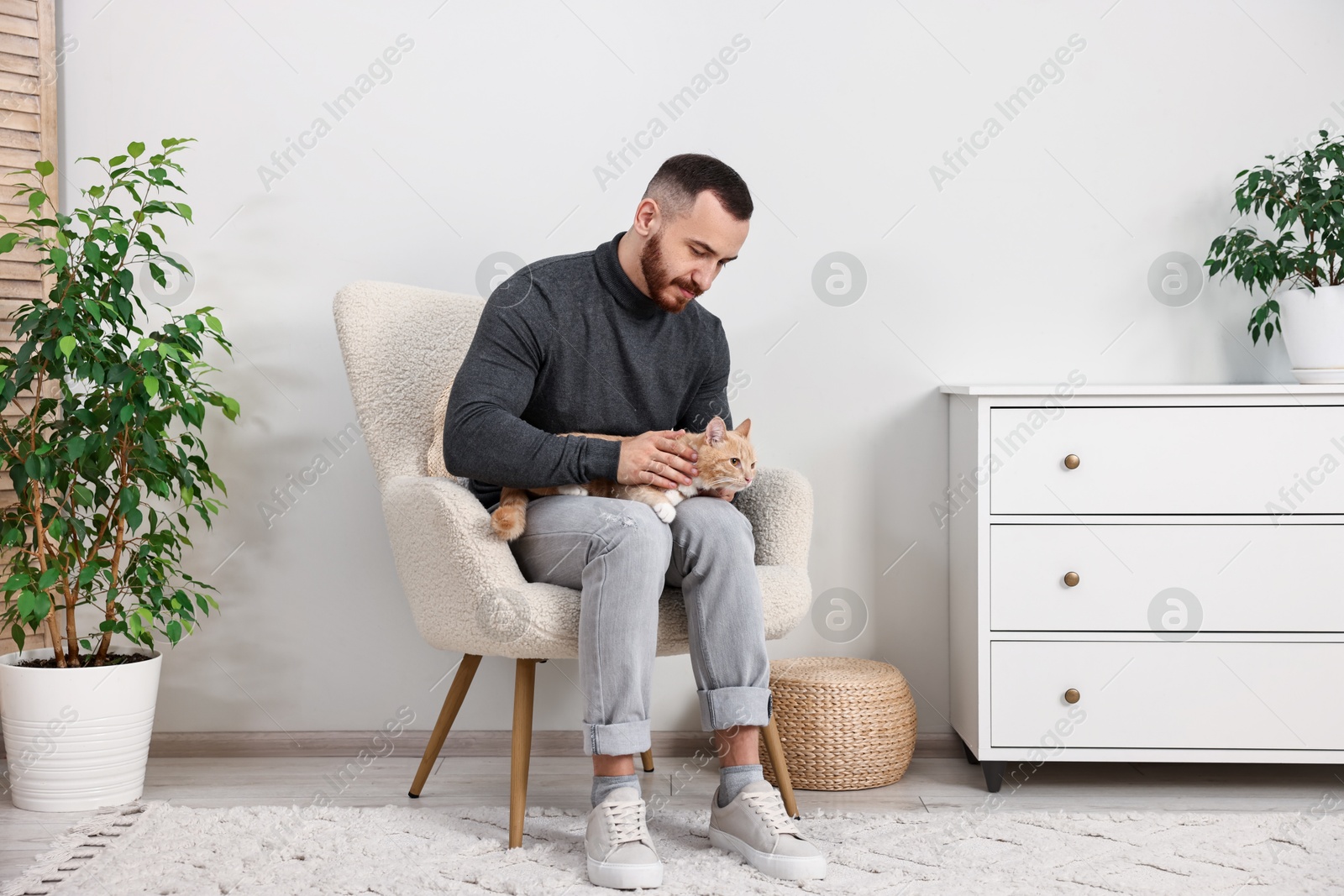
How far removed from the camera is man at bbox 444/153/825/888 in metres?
1.42

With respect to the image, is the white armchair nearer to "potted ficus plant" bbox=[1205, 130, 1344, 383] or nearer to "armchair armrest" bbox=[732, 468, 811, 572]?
"armchair armrest" bbox=[732, 468, 811, 572]

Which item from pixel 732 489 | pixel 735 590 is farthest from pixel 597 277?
pixel 735 590

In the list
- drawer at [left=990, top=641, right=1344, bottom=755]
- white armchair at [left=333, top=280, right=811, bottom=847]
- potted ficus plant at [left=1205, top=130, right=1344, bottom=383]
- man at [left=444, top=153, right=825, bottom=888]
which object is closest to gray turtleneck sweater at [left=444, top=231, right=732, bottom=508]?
man at [left=444, top=153, right=825, bottom=888]

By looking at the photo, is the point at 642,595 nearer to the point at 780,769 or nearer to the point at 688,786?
the point at 780,769

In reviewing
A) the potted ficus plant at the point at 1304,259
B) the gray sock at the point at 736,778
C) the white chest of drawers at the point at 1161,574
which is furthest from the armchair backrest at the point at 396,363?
the potted ficus plant at the point at 1304,259

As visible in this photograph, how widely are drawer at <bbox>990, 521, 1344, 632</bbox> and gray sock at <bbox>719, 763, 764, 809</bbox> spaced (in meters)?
0.61

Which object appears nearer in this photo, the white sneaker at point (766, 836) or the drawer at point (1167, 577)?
the white sneaker at point (766, 836)

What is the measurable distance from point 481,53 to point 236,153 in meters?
0.58

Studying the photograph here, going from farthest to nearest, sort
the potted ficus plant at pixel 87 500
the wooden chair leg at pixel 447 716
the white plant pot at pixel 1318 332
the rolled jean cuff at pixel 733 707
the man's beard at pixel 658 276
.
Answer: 1. the white plant pot at pixel 1318 332
2. the wooden chair leg at pixel 447 716
3. the potted ficus plant at pixel 87 500
4. the man's beard at pixel 658 276
5. the rolled jean cuff at pixel 733 707

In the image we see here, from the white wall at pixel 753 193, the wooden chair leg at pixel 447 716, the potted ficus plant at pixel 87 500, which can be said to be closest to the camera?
the potted ficus plant at pixel 87 500

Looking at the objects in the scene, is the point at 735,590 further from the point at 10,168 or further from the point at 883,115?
the point at 10,168

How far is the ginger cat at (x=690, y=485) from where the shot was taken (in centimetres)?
152

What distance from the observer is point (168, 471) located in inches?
71.7

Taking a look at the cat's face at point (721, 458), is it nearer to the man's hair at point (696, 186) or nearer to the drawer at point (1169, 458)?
the man's hair at point (696, 186)
